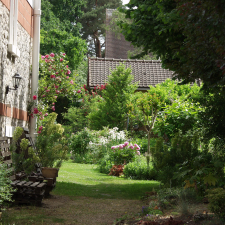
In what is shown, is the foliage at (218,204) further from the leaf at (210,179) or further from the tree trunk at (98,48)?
the tree trunk at (98,48)

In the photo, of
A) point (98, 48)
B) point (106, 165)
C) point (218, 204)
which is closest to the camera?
point (218, 204)

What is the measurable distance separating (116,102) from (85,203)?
33.4 feet

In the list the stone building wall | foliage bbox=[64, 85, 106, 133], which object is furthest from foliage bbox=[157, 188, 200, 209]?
foliage bbox=[64, 85, 106, 133]

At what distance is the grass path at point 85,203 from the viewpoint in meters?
5.06

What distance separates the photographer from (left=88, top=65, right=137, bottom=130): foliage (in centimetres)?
1617

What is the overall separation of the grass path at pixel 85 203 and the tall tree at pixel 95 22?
24.7m

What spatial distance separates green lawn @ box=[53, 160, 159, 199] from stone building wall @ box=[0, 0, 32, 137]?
1896 millimetres

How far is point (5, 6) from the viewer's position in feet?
24.1

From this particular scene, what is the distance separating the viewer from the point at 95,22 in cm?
3269

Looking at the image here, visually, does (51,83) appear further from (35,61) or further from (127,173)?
(127,173)

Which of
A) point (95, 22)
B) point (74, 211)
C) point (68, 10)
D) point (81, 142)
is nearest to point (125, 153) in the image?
point (81, 142)

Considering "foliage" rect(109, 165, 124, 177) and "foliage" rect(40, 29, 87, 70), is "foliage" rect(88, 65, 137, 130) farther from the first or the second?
"foliage" rect(40, 29, 87, 70)

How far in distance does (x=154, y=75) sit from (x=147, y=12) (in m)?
14.1

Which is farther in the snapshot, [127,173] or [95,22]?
[95,22]
